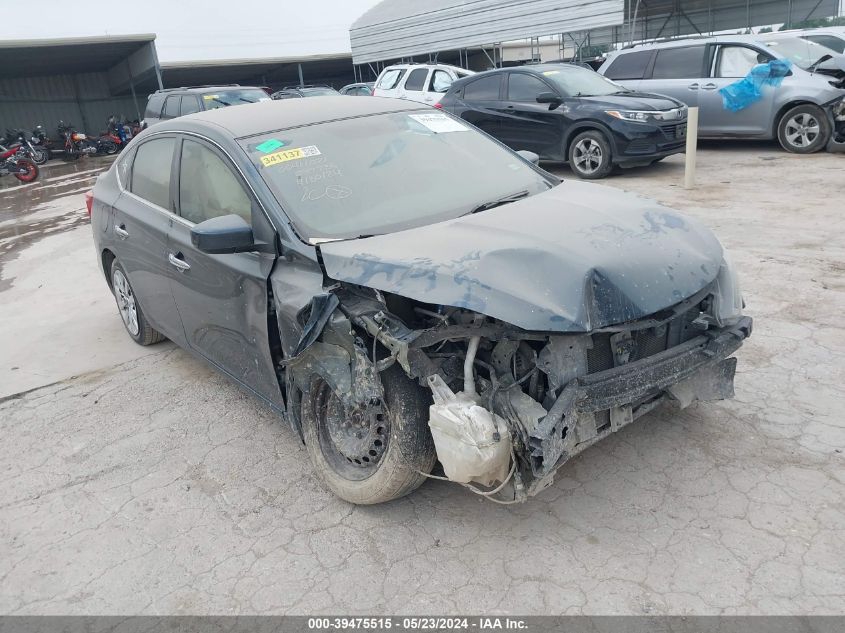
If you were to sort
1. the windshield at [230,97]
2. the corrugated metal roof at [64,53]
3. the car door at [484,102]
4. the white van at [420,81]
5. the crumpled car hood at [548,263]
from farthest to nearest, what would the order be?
the corrugated metal roof at [64,53] → the white van at [420,81] → the windshield at [230,97] → the car door at [484,102] → the crumpled car hood at [548,263]

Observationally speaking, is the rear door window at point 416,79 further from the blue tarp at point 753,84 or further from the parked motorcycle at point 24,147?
the parked motorcycle at point 24,147

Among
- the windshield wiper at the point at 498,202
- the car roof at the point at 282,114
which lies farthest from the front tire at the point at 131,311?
the windshield wiper at the point at 498,202

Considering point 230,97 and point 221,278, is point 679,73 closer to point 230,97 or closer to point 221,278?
point 230,97

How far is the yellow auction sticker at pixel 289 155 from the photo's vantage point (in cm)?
344

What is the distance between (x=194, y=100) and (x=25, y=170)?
592cm

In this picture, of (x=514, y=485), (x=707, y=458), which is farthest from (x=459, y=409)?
(x=707, y=458)


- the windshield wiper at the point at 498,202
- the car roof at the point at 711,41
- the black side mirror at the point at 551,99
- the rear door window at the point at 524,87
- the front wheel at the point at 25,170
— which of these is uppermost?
the car roof at the point at 711,41

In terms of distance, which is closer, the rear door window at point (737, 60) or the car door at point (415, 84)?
the rear door window at point (737, 60)

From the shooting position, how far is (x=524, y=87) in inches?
415

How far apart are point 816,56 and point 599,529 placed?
35.9ft

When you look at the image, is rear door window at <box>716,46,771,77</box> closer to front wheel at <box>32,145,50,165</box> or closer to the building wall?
front wheel at <box>32,145,50,165</box>

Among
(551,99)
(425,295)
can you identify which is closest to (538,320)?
(425,295)

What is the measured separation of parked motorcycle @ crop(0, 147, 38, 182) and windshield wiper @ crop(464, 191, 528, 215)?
16917 mm

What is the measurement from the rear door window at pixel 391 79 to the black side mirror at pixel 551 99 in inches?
229
